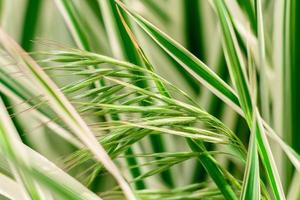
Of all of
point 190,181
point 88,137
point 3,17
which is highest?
point 3,17

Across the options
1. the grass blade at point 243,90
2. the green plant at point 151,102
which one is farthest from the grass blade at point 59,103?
the grass blade at point 243,90

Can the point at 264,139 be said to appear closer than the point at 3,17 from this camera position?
Yes

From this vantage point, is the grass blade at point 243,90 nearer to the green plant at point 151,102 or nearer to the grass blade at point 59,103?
the green plant at point 151,102

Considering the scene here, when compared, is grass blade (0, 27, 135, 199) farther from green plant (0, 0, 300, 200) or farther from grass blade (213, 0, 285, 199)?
grass blade (213, 0, 285, 199)

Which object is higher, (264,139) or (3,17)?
(3,17)

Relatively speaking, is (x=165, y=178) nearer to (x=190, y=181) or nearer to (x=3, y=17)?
(x=190, y=181)

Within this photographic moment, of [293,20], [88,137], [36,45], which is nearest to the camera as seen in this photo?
[88,137]

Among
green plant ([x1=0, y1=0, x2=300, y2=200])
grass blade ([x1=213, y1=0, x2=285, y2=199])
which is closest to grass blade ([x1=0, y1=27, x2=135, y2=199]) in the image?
green plant ([x1=0, y1=0, x2=300, y2=200])

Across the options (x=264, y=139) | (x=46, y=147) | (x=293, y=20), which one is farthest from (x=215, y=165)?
(x=46, y=147)
